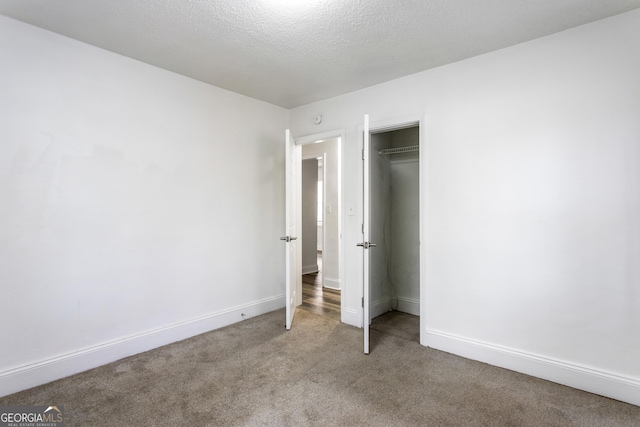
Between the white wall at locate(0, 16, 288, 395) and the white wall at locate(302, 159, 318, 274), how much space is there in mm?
2727

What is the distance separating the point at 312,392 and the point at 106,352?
176 cm

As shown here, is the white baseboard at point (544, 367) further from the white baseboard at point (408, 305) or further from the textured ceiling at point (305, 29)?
the textured ceiling at point (305, 29)

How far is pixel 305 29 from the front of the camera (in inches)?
90.3

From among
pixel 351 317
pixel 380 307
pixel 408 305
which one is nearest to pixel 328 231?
pixel 380 307

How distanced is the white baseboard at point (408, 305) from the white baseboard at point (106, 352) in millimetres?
1856

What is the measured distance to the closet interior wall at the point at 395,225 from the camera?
382cm

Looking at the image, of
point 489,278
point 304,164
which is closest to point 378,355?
point 489,278

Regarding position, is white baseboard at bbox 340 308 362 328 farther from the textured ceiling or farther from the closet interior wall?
the textured ceiling

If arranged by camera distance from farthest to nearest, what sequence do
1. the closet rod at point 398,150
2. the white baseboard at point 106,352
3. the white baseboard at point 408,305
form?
the white baseboard at point 408,305 → the closet rod at point 398,150 → the white baseboard at point 106,352

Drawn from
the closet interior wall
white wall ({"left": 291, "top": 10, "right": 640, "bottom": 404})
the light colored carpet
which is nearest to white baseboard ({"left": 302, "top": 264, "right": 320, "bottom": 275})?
the closet interior wall

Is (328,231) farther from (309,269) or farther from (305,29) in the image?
(305,29)

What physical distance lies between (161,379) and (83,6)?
2631 millimetres

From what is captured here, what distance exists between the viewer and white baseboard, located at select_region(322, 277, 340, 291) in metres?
5.11

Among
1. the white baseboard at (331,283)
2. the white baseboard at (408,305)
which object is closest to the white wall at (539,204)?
the white baseboard at (408,305)
